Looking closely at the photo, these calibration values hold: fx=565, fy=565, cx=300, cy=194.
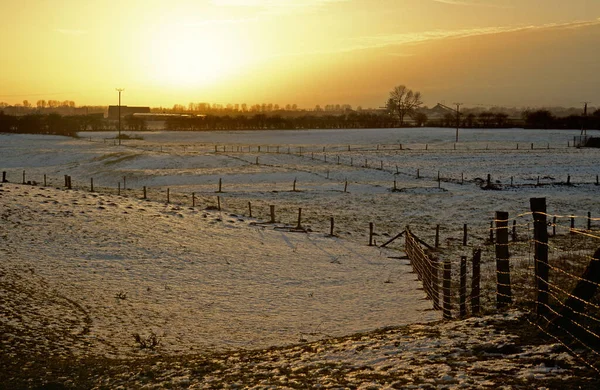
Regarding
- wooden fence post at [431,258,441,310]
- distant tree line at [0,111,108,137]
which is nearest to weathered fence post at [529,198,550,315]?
wooden fence post at [431,258,441,310]

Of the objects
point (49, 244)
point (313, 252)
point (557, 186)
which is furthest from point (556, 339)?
point (557, 186)

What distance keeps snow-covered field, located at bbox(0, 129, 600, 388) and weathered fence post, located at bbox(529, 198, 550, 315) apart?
36.1 inches

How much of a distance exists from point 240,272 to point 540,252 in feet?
44.9

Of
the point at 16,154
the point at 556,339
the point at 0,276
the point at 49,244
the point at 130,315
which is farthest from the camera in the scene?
the point at 16,154

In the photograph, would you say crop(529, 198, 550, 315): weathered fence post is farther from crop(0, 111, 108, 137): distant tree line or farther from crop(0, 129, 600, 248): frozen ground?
crop(0, 111, 108, 137): distant tree line

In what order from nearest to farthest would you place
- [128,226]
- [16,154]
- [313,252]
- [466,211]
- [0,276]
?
[0,276] → [313,252] → [128,226] → [466,211] → [16,154]

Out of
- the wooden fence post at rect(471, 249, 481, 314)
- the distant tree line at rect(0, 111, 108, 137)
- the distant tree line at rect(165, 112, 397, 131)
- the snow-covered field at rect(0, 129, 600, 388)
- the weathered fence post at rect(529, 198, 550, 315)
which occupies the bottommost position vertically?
the snow-covered field at rect(0, 129, 600, 388)

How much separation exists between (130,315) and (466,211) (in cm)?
3073

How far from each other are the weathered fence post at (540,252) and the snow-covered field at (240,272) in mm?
917

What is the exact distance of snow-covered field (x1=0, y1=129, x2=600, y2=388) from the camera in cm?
1016

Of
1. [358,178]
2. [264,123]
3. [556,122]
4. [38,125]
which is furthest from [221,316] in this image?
[264,123]

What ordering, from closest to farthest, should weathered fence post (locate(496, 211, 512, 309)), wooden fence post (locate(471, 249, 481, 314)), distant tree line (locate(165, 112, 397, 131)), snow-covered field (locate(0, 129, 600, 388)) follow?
snow-covered field (locate(0, 129, 600, 388)) < weathered fence post (locate(496, 211, 512, 309)) < wooden fence post (locate(471, 249, 481, 314)) < distant tree line (locate(165, 112, 397, 131))

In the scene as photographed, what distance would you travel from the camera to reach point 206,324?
14961 millimetres

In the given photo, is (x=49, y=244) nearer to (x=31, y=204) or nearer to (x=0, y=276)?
(x=0, y=276)
